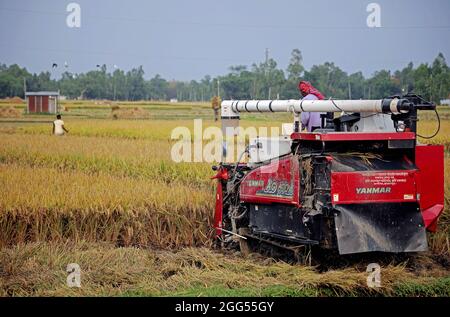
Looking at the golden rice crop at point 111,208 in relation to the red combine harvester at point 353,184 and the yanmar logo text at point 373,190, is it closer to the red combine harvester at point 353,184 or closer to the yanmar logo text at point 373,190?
the red combine harvester at point 353,184

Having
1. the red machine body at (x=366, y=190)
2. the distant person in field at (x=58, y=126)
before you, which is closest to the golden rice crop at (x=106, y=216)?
the red machine body at (x=366, y=190)

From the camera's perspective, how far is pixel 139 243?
376 inches

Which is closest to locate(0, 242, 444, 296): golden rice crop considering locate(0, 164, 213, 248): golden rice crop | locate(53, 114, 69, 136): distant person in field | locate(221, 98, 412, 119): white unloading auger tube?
locate(0, 164, 213, 248): golden rice crop

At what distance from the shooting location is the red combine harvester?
7.17 m

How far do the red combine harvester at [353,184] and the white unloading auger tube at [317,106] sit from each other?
1 cm

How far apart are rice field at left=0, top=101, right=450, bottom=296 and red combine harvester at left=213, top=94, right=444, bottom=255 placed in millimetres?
373

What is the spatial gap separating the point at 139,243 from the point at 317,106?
10.0 feet

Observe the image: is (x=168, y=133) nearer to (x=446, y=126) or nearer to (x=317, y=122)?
(x=446, y=126)

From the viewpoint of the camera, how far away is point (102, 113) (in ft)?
111

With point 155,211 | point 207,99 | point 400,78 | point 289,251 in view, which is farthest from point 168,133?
point 207,99

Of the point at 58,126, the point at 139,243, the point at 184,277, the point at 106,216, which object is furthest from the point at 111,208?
the point at 58,126

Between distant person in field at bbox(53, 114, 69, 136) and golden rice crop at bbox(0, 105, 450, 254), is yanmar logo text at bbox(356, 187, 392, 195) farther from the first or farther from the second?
distant person in field at bbox(53, 114, 69, 136)

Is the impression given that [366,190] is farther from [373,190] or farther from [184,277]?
[184,277]
